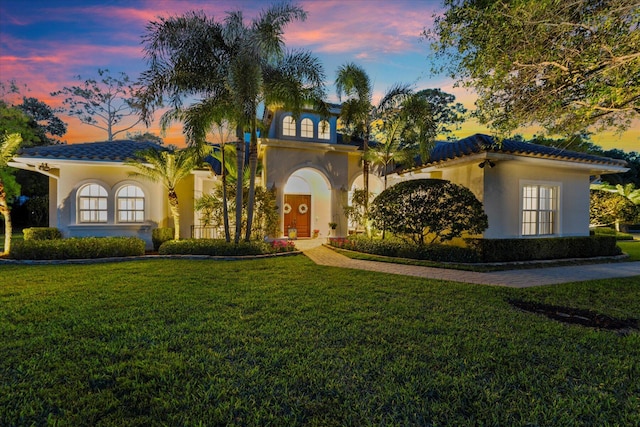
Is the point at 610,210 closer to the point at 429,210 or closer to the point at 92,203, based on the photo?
the point at 429,210

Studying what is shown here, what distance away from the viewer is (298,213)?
771 inches

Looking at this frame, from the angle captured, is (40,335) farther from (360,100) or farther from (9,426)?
(360,100)

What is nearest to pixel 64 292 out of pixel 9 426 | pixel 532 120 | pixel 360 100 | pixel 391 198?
pixel 9 426

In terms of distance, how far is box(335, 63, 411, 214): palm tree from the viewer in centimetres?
1481

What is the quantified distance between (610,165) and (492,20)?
1013 cm

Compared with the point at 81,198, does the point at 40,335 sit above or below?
below

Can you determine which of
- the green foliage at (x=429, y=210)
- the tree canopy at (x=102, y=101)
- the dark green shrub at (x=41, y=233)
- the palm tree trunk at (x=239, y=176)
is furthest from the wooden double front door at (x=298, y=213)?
the tree canopy at (x=102, y=101)

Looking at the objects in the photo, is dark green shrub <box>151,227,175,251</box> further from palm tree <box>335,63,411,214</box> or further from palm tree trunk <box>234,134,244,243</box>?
palm tree <box>335,63,411,214</box>

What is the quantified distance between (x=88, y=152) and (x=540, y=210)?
20261mm

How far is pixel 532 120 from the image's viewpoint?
8.04 metres

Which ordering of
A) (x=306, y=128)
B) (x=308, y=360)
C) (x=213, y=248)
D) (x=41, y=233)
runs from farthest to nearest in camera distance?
(x=306, y=128) → (x=41, y=233) → (x=213, y=248) → (x=308, y=360)

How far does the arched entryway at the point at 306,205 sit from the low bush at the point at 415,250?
5.62m

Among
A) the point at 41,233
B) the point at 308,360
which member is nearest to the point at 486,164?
the point at 308,360

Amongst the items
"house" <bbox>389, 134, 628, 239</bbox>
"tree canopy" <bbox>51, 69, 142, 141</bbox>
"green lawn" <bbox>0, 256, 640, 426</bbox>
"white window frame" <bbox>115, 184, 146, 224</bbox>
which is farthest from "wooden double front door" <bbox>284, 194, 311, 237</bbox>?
"tree canopy" <bbox>51, 69, 142, 141</bbox>
